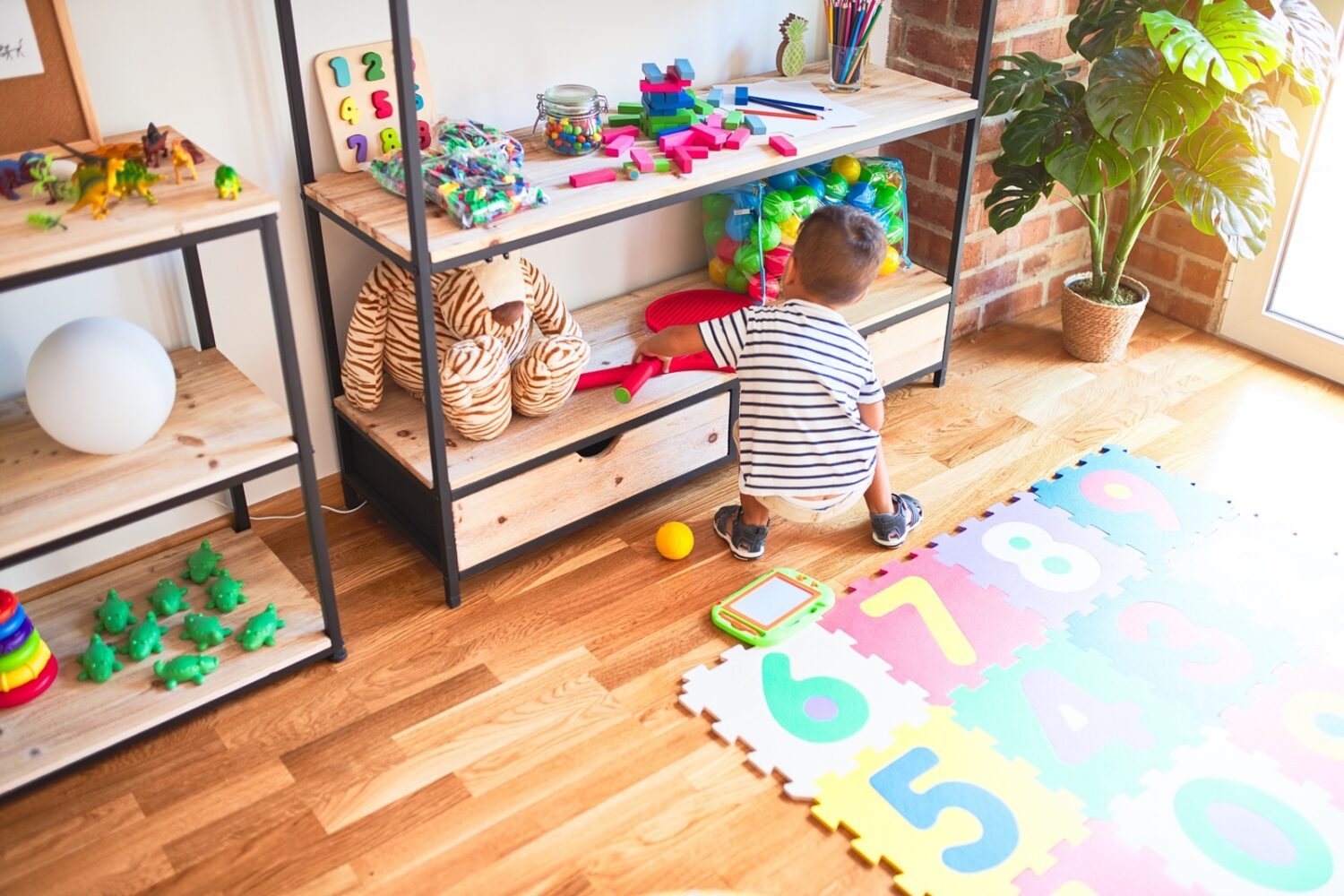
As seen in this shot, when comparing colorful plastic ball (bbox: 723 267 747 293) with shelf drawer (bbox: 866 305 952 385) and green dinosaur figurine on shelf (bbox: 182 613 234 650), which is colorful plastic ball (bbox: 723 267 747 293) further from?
green dinosaur figurine on shelf (bbox: 182 613 234 650)

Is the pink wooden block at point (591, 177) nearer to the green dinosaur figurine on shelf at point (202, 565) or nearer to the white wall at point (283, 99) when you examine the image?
the white wall at point (283, 99)

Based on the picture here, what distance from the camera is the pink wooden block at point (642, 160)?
1.97 meters

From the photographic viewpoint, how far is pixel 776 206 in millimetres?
2266

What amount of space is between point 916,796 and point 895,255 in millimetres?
1242

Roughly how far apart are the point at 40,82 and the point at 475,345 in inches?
27.0

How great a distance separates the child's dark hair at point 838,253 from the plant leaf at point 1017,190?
26.3 inches

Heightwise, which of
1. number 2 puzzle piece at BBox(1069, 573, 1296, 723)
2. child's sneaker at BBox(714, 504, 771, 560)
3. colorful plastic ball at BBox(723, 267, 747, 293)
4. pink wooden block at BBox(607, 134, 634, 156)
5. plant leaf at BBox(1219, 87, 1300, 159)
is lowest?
number 2 puzzle piece at BBox(1069, 573, 1296, 723)

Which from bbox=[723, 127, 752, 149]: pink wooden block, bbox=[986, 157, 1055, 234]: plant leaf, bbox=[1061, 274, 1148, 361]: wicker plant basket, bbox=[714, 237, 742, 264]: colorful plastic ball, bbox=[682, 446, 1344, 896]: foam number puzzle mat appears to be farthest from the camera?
bbox=[1061, 274, 1148, 361]: wicker plant basket

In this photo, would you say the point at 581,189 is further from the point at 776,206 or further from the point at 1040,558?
the point at 1040,558

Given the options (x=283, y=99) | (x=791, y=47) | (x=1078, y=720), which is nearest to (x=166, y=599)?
(x=283, y=99)

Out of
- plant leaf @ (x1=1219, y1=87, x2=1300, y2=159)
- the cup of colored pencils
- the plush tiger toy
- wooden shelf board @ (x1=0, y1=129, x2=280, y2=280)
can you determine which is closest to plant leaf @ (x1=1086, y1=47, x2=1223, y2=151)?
plant leaf @ (x1=1219, y1=87, x2=1300, y2=159)

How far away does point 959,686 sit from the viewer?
6.13ft

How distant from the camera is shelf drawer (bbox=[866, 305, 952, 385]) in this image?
246 cm

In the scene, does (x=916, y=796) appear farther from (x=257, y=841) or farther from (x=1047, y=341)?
(x=1047, y=341)
